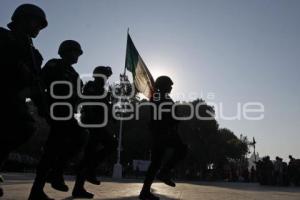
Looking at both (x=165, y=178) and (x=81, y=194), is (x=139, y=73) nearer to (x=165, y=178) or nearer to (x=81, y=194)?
(x=165, y=178)

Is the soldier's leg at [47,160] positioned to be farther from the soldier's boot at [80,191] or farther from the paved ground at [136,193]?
the soldier's boot at [80,191]

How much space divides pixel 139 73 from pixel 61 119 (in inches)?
411

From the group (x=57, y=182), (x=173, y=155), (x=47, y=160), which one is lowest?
(x=57, y=182)

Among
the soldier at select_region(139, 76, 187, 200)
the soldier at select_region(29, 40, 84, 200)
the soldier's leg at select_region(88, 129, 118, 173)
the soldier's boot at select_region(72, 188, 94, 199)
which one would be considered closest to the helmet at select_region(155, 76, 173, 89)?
the soldier at select_region(139, 76, 187, 200)

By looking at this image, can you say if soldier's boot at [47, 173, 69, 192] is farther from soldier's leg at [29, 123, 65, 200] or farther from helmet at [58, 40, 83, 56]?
helmet at [58, 40, 83, 56]

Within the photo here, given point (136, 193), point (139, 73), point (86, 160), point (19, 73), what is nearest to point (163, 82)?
point (86, 160)

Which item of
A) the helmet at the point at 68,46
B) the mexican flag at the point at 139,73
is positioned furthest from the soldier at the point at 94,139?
the mexican flag at the point at 139,73

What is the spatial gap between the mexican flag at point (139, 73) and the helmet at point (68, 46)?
5505 mm

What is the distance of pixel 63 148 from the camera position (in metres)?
4.72

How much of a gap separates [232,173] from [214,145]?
18.2 metres

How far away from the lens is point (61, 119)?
15.2 ft

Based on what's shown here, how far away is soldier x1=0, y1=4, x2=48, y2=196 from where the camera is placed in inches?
134

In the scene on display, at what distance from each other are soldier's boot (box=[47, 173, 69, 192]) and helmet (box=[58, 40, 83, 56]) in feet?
4.93

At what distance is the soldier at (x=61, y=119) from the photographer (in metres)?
4.56
